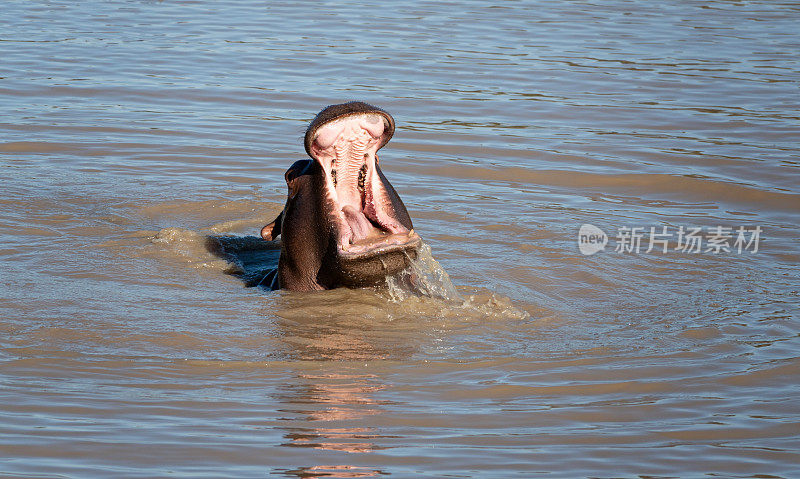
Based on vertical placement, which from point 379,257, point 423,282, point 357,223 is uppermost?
point 357,223

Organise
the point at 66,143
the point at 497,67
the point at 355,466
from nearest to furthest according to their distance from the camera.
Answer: the point at 355,466, the point at 66,143, the point at 497,67

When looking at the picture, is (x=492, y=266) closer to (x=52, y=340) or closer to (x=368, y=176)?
(x=368, y=176)

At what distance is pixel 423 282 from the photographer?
21.5 feet

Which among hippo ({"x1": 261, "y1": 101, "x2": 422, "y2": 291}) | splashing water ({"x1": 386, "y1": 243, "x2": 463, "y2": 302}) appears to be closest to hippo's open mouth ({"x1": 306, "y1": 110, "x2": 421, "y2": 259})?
hippo ({"x1": 261, "y1": 101, "x2": 422, "y2": 291})

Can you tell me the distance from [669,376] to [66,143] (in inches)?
292

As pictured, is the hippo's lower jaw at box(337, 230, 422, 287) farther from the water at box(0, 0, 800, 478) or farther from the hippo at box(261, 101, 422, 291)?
the water at box(0, 0, 800, 478)

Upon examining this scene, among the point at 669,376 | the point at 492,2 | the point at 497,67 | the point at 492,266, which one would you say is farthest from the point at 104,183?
the point at 492,2

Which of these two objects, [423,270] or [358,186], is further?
[423,270]


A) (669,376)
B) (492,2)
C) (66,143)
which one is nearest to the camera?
(669,376)

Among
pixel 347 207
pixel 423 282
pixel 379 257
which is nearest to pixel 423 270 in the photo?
pixel 423 282

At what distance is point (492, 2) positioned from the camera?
21.7 m

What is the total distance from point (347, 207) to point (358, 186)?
13 cm

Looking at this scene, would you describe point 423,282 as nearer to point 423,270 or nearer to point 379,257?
point 423,270

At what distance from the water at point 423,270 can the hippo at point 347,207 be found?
1.09 feet
